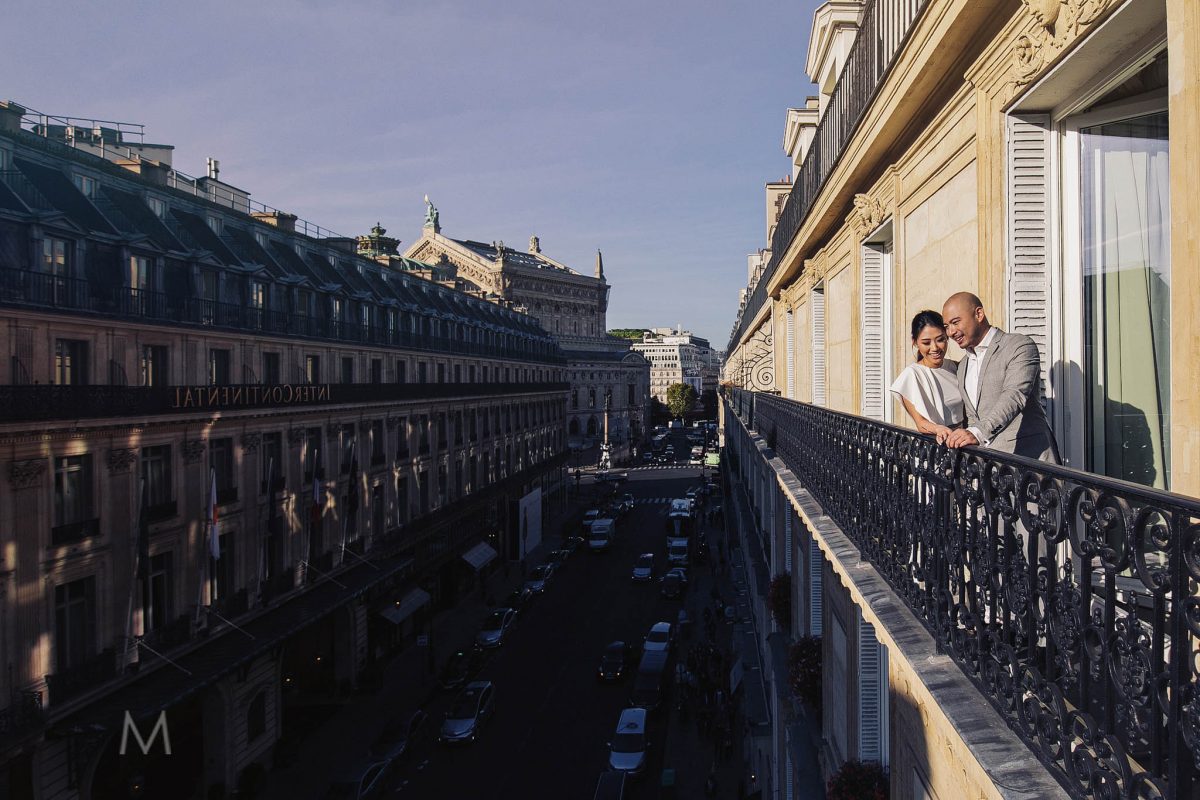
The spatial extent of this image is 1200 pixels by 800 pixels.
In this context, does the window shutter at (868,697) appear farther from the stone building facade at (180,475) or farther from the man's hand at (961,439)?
the stone building facade at (180,475)

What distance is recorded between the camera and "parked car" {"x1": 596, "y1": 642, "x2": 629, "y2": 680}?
35375 millimetres

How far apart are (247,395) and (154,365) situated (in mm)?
4039

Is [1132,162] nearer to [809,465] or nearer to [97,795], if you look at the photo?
[809,465]

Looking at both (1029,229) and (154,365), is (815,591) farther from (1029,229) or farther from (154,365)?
(154,365)

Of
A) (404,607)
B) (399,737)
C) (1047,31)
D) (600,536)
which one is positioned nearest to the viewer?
(1047,31)

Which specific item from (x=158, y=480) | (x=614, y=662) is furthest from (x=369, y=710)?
(x=158, y=480)

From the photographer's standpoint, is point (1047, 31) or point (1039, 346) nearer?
point (1047, 31)

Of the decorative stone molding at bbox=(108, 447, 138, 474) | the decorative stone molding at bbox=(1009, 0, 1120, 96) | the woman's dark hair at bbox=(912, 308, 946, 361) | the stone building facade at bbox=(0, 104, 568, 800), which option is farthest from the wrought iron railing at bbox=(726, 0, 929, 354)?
the decorative stone molding at bbox=(108, 447, 138, 474)

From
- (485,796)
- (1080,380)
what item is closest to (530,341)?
(485,796)

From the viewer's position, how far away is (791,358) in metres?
21.3

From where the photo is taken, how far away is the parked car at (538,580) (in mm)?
49781

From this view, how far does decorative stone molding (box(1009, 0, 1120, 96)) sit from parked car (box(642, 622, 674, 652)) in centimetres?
3331

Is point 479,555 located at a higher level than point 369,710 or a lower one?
higher

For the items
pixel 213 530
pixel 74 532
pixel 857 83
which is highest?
pixel 857 83
